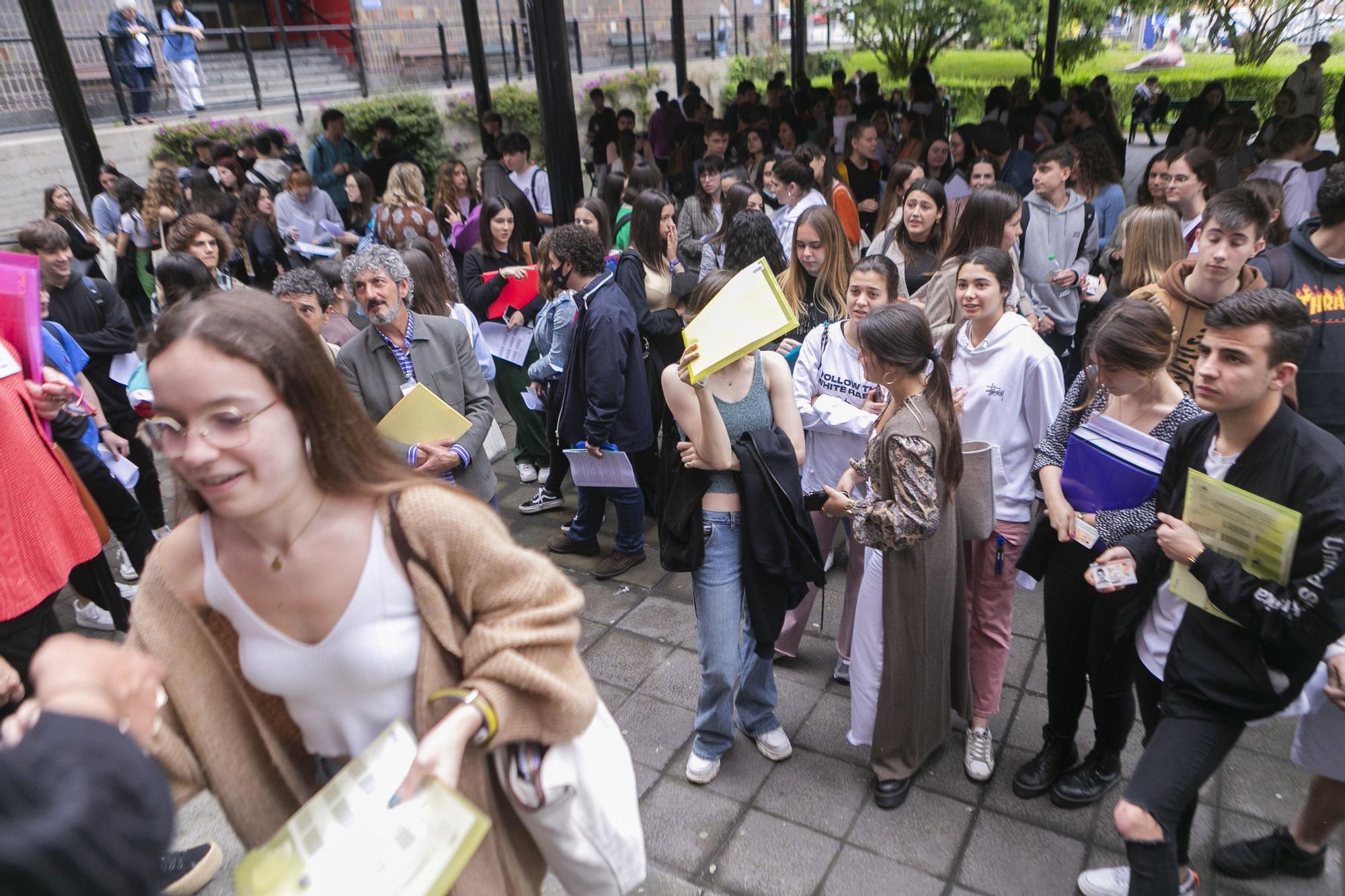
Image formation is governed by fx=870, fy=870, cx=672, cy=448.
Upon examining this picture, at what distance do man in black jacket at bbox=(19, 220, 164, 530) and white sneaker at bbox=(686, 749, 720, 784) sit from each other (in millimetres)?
3129

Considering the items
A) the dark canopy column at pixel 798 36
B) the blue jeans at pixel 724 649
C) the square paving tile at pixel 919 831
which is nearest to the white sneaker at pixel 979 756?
the square paving tile at pixel 919 831

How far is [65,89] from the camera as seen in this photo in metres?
7.51

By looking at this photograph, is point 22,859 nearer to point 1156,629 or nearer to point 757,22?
point 1156,629

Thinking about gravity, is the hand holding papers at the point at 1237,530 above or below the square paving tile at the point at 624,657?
above

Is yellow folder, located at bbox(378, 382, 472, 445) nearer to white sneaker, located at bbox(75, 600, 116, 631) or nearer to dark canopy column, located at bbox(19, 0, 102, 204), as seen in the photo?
white sneaker, located at bbox(75, 600, 116, 631)

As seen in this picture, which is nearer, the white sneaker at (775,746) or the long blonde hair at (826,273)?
the white sneaker at (775,746)

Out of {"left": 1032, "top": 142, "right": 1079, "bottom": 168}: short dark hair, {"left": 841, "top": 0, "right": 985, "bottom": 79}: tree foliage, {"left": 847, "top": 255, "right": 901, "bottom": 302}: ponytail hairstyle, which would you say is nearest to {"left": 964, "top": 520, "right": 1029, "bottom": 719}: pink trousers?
{"left": 847, "top": 255, "right": 901, "bottom": 302}: ponytail hairstyle

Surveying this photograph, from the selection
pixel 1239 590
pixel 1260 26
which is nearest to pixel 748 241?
pixel 1239 590

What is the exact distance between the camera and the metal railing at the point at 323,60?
11789 mm

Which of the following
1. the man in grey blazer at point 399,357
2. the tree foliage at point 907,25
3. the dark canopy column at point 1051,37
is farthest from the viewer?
the tree foliage at point 907,25

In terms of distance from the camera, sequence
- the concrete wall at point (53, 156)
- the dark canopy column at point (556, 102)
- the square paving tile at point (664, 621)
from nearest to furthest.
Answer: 1. the square paving tile at point (664, 621)
2. the dark canopy column at point (556, 102)
3. the concrete wall at point (53, 156)

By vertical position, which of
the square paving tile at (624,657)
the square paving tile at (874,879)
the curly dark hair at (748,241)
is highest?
the curly dark hair at (748,241)

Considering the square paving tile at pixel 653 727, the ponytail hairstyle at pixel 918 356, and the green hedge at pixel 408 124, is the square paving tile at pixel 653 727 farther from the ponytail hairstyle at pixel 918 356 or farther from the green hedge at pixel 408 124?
the green hedge at pixel 408 124

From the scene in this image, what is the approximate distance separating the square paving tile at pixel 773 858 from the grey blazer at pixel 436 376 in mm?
1725
